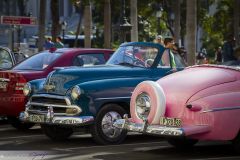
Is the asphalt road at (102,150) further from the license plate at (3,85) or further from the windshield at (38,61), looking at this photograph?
the windshield at (38,61)

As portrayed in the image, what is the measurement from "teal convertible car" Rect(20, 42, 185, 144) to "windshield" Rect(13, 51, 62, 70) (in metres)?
1.19

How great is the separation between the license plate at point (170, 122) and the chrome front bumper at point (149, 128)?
3.1 inches

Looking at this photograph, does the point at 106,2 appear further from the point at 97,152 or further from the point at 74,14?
the point at 74,14

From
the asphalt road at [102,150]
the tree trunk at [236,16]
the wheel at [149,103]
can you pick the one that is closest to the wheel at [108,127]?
the asphalt road at [102,150]

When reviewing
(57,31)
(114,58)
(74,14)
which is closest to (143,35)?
(74,14)

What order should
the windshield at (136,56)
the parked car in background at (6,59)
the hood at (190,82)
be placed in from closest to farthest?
the hood at (190,82) → the windshield at (136,56) → the parked car in background at (6,59)

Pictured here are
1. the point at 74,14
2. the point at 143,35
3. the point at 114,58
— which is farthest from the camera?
the point at 74,14

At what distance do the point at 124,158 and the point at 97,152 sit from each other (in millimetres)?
728

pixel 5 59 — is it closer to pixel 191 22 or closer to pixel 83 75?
pixel 83 75

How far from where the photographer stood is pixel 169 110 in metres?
9.08

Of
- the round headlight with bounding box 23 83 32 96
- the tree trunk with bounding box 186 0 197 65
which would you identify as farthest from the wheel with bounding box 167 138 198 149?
the tree trunk with bounding box 186 0 197 65

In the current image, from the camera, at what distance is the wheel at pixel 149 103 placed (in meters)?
9.07

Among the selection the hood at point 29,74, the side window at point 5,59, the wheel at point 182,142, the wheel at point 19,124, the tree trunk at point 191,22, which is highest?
the tree trunk at point 191,22

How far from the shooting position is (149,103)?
9281 millimetres
